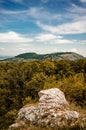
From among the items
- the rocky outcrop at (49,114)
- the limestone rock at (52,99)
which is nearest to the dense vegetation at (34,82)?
the limestone rock at (52,99)

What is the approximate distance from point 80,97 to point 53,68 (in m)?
28.5

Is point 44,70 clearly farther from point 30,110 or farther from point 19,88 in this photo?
point 30,110

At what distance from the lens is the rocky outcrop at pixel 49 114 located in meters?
19.0

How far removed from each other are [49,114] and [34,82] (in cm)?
5370

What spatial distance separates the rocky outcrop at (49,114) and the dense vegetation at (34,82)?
33.4 m

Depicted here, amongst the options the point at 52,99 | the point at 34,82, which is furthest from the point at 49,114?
the point at 34,82

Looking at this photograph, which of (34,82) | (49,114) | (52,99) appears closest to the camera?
(49,114)

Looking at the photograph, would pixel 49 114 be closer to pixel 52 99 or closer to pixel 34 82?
pixel 52 99

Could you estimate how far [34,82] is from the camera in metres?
73.8

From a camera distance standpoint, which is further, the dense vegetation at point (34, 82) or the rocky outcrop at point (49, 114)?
the dense vegetation at point (34, 82)

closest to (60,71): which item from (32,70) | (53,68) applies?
(53,68)

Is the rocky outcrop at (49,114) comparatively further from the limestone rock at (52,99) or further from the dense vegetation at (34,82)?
the dense vegetation at (34,82)

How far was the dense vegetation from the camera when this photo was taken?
210 ft

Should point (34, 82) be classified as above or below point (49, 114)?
below
